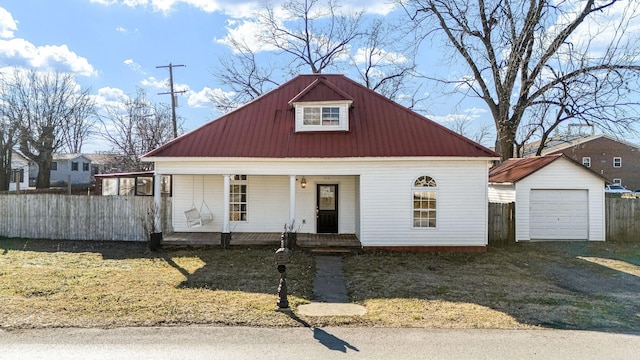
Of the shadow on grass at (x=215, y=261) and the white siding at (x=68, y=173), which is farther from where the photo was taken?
the white siding at (x=68, y=173)

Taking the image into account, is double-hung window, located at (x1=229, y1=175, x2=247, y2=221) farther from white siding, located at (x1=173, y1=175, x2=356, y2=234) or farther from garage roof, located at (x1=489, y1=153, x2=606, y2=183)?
garage roof, located at (x1=489, y1=153, x2=606, y2=183)

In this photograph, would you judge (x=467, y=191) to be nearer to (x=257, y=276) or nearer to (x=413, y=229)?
(x=413, y=229)

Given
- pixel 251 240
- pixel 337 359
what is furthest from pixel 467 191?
pixel 337 359

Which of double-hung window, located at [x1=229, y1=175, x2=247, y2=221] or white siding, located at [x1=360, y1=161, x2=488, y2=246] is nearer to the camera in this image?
white siding, located at [x1=360, y1=161, x2=488, y2=246]

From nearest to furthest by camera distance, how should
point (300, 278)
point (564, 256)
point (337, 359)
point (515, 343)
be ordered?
point (337, 359)
point (515, 343)
point (300, 278)
point (564, 256)

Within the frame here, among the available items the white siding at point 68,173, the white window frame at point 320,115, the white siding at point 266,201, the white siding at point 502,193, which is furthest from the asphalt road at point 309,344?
the white siding at point 68,173

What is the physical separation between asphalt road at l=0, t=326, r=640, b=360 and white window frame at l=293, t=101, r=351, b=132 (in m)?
8.71

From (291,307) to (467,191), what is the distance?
26.5 feet

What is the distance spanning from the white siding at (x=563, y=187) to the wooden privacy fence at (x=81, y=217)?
529 inches

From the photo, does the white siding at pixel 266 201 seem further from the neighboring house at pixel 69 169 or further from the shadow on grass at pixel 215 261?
the neighboring house at pixel 69 169

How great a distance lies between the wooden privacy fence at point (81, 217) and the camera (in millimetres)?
14656

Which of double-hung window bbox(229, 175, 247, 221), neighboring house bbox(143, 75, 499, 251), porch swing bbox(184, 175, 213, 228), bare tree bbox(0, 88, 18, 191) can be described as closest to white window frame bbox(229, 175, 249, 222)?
double-hung window bbox(229, 175, 247, 221)

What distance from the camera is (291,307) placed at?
6.93 metres

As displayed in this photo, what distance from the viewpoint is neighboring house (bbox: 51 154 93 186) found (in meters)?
49.5
